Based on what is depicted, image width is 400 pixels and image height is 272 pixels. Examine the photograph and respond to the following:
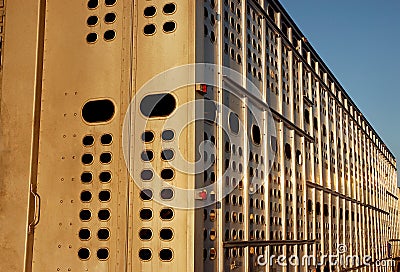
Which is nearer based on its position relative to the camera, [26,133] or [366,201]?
[26,133]

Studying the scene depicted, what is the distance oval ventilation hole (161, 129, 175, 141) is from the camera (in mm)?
6695

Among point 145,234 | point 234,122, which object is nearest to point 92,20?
point 234,122

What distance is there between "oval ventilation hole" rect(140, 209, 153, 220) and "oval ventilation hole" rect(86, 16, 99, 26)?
102 inches

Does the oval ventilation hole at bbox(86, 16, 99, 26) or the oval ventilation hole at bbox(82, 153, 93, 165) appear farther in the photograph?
the oval ventilation hole at bbox(86, 16, 99, 26)

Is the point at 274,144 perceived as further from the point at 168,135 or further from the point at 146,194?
the point at 146,194

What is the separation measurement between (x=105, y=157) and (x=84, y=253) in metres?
1.21

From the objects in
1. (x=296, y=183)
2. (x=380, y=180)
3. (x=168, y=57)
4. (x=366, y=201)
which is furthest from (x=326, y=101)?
(x=380, y=180)

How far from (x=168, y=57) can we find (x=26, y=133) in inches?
84.6

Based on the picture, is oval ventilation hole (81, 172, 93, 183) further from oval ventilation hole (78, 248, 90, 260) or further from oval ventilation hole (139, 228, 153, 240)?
oval ventilation hole (139, 228, 153, 240)

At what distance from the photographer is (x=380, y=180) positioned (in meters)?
25.5

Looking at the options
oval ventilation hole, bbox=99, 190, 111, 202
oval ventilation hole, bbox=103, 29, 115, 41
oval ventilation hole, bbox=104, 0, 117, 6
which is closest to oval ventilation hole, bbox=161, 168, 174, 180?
oval ventilation hole, bbox=99, 190, 111, 202

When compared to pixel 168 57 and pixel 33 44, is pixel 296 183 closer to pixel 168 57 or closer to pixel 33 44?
pixel 168 57

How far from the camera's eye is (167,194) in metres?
6.61

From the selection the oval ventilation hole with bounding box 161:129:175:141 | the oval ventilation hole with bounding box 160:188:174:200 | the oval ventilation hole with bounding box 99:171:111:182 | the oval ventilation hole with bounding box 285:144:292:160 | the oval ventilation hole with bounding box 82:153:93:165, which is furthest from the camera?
the oval ventilation hole with bounding box 285:144:292:160
